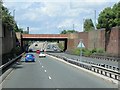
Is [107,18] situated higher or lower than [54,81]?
higher

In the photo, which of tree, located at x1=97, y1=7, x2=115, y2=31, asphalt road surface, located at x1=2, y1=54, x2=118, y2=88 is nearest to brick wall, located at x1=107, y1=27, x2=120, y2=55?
tree, located at x1=97, y1=7, x2=115, y2=31

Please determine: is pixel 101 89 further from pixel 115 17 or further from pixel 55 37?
pixel 55 37

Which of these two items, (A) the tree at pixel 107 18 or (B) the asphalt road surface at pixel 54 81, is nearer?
(B) the asphalt road surface at pixel 54 81

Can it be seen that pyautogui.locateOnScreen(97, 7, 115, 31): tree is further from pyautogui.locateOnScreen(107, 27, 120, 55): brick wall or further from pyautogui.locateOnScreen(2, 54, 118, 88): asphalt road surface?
pyautogui.locateOnScreen(2, 54, 118, 88): asphalt road surface

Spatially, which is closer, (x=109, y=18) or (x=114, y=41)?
(x=114, y=41)

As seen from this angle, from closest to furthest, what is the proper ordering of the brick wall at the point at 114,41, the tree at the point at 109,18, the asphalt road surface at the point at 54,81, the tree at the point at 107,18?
the asphalt road surface at the point at 54,81 → the brick wall at the point at 114,41 → the tree at the point at 109,18 → the tree at the point at 107,18

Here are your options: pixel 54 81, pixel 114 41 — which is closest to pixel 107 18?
pixel 114 41

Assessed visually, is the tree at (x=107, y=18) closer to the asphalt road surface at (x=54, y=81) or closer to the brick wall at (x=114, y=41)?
the brick wall at (x=114, y=41)

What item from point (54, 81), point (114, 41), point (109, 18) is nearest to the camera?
point (54, 81)

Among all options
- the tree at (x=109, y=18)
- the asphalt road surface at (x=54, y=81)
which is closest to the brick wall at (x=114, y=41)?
the tree at (x=109, y=18)

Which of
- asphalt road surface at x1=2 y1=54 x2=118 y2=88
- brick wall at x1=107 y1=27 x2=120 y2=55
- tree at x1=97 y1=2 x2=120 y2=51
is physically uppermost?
tree at x1=97 y1=2 x2=120 y2=51

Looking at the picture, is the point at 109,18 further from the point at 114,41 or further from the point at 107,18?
the point at 114,41

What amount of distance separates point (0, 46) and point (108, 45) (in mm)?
51914

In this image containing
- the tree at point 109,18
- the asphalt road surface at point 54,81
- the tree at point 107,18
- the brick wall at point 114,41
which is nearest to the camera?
the asphalt road surface at point 54,81
